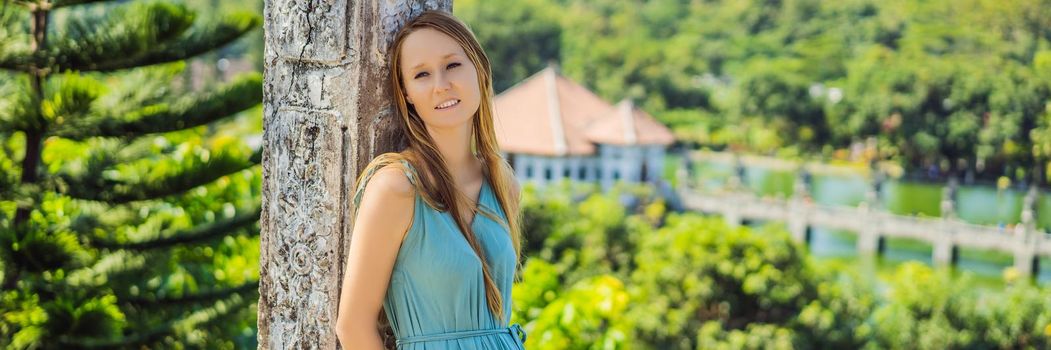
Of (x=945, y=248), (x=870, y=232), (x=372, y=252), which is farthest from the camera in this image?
(x=870, y=232)

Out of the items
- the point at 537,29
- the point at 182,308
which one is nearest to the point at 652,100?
the point at 537,29

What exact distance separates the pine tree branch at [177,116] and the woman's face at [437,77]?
6.86 ft

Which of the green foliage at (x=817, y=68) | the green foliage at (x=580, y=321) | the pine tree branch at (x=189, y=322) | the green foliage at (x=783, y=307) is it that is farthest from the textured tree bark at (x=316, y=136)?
the green foliage at (x=817, y=68)

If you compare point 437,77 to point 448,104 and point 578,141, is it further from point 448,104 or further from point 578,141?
point 578,141

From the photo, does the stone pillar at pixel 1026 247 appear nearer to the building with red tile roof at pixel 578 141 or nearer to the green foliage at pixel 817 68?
the green foliage at pixel 817 68

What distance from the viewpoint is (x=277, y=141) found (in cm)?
138

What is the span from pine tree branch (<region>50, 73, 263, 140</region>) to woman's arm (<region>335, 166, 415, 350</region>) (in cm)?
216

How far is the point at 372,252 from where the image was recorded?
128 cm

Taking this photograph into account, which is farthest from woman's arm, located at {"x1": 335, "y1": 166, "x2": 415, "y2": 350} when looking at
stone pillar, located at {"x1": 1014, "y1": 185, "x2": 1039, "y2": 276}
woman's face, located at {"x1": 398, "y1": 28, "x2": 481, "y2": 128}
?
stone pillar, located at {"x1": 1014, "y1": 185, "x2": 1039, "y2": 276}

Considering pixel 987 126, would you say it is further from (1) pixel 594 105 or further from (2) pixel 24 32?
(2) pixel 24 32

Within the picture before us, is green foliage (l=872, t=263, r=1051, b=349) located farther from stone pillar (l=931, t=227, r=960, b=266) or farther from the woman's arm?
the woman's arm

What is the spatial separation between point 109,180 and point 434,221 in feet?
7.67

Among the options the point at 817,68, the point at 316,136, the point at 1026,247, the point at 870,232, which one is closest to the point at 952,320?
the point at 1026,247

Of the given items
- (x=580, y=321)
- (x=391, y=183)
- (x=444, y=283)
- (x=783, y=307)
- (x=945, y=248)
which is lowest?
(x=945, y=248)
